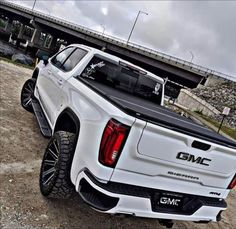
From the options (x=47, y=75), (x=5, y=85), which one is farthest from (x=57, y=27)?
(x=47, y=75)

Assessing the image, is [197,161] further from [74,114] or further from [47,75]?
[47,75]

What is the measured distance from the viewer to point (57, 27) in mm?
60656

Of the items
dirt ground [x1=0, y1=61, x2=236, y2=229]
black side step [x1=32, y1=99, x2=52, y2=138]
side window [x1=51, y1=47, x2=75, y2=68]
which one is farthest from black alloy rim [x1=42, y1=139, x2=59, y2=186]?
side window [x1=51, y1=47, x2=75, y2=68]

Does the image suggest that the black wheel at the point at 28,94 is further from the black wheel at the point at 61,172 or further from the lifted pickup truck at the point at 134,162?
the black wheel at the point at 61,172

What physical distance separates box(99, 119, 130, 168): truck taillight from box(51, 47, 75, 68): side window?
3229 millimetres

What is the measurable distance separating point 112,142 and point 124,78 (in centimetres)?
288

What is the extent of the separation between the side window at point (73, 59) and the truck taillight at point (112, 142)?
8.43 feet

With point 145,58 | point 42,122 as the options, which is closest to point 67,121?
point 42,122

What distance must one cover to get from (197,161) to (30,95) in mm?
5285

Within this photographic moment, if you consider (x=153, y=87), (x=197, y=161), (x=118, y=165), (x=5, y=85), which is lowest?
(x=5, y=85)

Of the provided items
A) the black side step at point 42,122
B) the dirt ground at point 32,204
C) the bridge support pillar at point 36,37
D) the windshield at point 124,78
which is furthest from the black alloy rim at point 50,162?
the bridge support pillar at point 36,37

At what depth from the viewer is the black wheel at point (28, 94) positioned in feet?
24.2

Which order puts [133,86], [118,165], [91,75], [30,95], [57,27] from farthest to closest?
1. [57,27]
2. [30,95]
3. [133,86]
4. [91,75]
5. [118,165]

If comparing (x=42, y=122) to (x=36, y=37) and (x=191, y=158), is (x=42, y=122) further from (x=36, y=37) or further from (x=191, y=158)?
(x=36, y=37)
